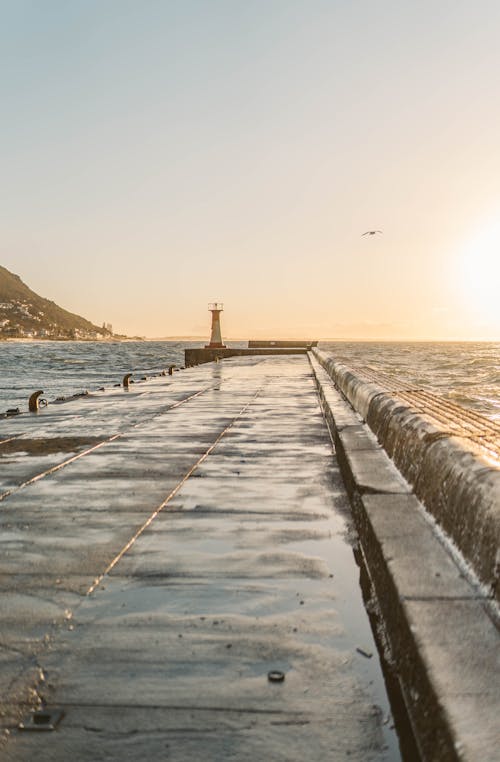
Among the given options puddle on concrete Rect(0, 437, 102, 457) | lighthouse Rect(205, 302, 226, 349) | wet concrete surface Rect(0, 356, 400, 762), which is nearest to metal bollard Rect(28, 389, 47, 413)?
puddle on concrete Rect(0, 437, 102, 457)

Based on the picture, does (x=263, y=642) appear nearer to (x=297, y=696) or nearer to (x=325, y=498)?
(x=297, y=696)

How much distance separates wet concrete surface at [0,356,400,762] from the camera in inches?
94.7

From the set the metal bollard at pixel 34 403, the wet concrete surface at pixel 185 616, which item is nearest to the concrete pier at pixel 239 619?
the wet concrete surface at pixel 185 616

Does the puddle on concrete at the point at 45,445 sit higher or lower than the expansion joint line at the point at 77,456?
lower

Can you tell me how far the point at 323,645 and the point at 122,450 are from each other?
541 cm

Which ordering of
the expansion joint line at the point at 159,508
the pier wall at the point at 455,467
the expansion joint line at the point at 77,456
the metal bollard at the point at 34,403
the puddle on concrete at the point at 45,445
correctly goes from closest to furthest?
the pier wall at the point at 455,467 < the expansion joint line at the point at 159,508 < the expansion joint line at the point at 77,456 < the puddle on concrete at the point at 45,445 < the metal bollard at the point at 34,403

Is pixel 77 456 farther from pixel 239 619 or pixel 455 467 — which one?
pixel 455 467

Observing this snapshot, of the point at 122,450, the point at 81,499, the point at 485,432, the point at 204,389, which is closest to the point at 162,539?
the point at 81,499

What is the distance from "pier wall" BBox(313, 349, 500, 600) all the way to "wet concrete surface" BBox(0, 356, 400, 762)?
604 mm

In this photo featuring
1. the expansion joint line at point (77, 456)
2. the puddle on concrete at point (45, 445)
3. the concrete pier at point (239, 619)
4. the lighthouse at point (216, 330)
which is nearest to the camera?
the concrete pier at point (239, 619)

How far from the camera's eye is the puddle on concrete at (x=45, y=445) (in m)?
8.26

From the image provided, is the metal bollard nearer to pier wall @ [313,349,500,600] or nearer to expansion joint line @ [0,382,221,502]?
expansion joint line @ [0,382,221,502]

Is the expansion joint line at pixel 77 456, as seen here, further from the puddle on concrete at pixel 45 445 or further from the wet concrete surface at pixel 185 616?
the puddle on concrete at pixel 45 445

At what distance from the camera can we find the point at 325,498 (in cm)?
584
